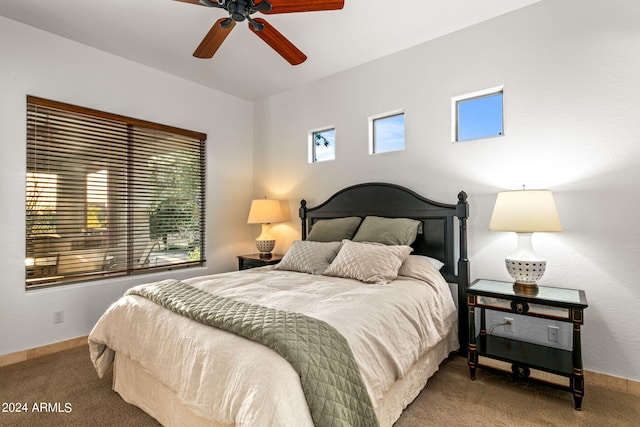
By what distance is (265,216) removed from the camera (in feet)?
12.5

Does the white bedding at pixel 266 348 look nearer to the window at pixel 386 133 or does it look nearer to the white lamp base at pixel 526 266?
the white lamp base at pixel 526 266

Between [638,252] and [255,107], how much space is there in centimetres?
424

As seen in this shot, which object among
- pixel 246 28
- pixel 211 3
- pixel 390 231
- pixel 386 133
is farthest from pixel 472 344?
pixel 246 28

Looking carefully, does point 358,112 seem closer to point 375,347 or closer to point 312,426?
point 375,347

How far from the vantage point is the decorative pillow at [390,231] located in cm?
272

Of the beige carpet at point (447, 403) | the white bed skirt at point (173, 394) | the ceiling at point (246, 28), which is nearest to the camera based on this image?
the white bed skirt at point (173, 394)

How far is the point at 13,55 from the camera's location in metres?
2.62

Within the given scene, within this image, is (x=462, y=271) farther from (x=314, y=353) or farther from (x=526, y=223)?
(x=314, y=353)

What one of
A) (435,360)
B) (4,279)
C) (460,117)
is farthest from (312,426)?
(4,279)

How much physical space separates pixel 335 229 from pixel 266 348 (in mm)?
1991

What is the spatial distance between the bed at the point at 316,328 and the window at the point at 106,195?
4.28 ft

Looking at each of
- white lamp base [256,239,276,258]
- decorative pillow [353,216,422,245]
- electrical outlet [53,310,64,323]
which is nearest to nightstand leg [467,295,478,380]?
decorative pillow [353,216,422,245]


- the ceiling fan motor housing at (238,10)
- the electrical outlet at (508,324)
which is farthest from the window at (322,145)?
the electrical outlet at (508,324)

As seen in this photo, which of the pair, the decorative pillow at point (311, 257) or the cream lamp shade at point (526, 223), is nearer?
the cream lamp shade at point (526, 223)
